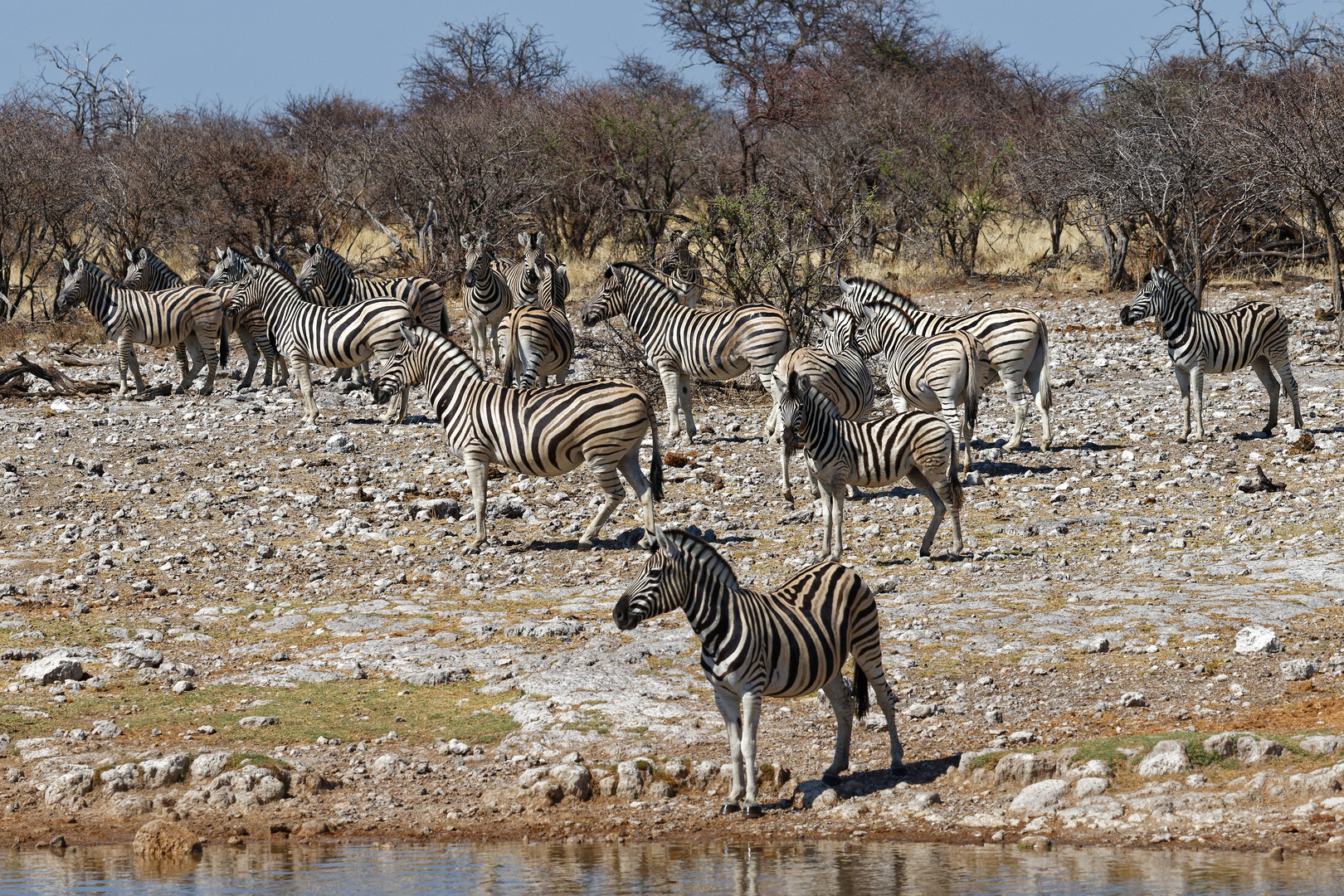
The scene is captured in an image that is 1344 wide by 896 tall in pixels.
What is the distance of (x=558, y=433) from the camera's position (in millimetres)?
12375

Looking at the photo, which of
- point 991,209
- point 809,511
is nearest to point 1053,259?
point 991,209

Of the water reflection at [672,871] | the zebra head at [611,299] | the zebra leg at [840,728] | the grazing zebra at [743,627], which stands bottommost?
the water reflection at [672,871]

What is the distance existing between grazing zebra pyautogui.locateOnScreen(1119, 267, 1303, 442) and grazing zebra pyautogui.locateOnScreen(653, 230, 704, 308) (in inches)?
215

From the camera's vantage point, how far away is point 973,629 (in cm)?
998

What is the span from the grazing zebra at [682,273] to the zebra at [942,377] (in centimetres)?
313

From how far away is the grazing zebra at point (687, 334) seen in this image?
16234mm

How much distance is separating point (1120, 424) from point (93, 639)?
11088 millimetres

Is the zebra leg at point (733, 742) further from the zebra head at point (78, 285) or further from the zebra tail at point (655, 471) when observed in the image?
the zebra head at point (78, 285)

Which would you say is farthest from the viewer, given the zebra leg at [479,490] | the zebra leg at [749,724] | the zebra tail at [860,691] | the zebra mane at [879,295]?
the zebra mane at [879,295]

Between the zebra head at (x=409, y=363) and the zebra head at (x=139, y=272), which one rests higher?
the zebra head at (x=139, y=272)

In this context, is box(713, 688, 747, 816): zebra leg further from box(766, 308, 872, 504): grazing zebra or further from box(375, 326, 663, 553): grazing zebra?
box(766, 308, 872, 504): grazing zebra

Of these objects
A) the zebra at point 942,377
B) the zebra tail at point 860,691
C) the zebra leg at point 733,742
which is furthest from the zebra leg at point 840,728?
the zebra at point 942,377

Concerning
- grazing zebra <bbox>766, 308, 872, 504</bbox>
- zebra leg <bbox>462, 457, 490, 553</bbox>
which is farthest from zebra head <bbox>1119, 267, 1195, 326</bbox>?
zebra leg <bbox>462, 457, 490, 553</bbox>

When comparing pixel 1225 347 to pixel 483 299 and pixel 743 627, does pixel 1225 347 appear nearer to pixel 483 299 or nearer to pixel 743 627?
pixel 483 299
